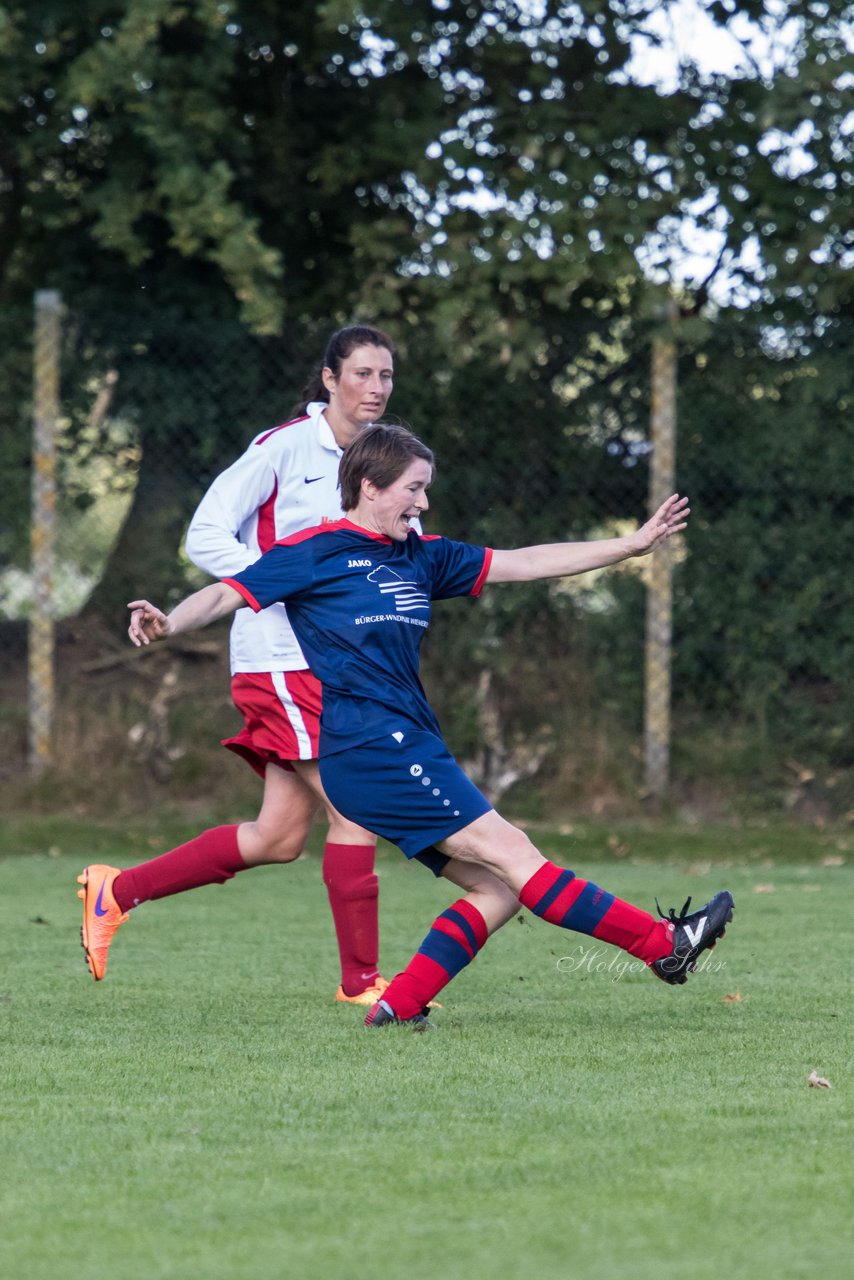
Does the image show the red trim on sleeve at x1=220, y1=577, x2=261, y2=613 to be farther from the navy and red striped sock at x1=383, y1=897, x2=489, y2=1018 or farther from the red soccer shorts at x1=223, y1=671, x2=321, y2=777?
the navy and red striped sock at x1=383, y1=897, x2=489, y2=1018

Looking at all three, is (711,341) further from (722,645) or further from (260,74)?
(260,74)

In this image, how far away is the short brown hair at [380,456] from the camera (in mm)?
4523

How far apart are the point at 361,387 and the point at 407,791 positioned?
Answer: 1364 mm

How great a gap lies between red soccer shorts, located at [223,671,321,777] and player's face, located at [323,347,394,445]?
76 cm

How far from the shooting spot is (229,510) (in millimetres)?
5281

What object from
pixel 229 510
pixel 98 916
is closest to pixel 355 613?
pixel 229 510

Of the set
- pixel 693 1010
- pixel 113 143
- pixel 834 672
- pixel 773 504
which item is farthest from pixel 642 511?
pixel 693 1010

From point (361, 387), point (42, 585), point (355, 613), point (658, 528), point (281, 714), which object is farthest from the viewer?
point (42, 585)

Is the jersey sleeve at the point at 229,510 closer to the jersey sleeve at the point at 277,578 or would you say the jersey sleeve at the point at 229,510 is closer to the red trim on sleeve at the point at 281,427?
the red trim on sleeve at the point at 281,427

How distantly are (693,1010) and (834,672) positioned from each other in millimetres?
5218

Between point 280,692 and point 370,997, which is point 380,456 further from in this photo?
point 370,997

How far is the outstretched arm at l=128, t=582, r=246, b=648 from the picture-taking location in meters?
4.44

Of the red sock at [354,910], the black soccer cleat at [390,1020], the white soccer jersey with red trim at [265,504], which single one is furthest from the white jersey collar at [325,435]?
the black soccer cleat at [390,1020]

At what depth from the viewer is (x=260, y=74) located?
10.8 metres
